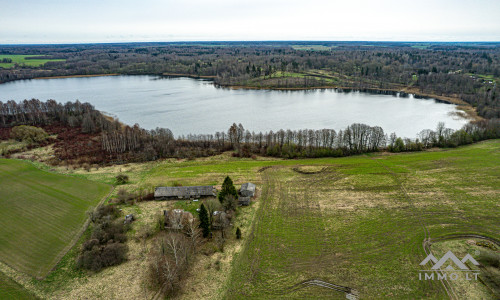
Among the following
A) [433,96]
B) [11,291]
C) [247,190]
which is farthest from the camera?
[433,96]

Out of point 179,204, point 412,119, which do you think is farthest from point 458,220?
point 412,119

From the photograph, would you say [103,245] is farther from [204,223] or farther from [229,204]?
[229,204]

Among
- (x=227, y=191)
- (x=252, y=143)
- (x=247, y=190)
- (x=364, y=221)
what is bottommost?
(x=364, y=221)

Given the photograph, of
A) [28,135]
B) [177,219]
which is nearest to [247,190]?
[177,219]

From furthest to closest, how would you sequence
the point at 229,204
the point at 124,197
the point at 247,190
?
the point at 247,190
the point at 124,197
the point at 229,204

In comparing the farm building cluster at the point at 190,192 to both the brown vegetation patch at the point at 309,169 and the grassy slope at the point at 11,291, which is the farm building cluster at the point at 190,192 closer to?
the brown vegetation patch at the point at 309,169

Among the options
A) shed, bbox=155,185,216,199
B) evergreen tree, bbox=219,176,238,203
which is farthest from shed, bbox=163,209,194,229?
shed, bbox=155,185,216,199

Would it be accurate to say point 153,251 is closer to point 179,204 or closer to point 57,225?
point 179,204
